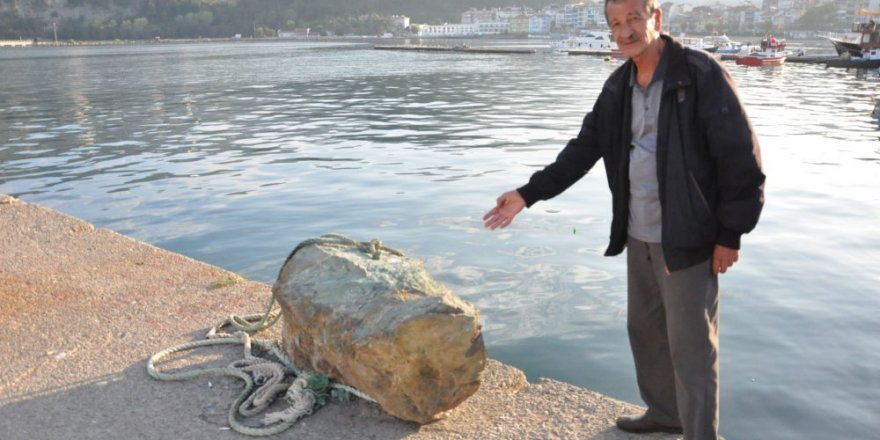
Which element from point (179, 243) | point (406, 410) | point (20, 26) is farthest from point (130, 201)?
point (20, 26)

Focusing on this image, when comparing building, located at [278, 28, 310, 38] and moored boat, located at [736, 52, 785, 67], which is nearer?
moored boat, located at [736, 52, 785, 67]

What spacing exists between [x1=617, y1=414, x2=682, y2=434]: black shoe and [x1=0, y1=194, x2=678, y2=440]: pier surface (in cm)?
3

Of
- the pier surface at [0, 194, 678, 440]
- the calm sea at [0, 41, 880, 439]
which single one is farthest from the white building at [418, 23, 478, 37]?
the pier surface at [0, 194, 678, 440]

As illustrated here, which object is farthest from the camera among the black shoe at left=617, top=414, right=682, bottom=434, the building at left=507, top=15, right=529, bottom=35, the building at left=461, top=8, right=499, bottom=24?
the building at left=461, top=8, right=499, bottom=24

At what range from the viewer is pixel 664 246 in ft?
9.23

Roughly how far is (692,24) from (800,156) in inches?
6712

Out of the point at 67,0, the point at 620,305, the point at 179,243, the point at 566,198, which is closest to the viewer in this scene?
the point at 620,305

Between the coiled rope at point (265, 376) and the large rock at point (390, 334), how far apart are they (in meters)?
0.09

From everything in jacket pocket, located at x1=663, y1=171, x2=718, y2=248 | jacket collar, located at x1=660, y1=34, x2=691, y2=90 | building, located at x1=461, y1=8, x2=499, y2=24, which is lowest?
jacket pocket, located at x1=663, y1=171, x2=718, y2=248

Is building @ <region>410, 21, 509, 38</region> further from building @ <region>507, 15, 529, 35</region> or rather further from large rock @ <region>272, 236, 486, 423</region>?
large rock @ <region>272, 236, 486, 423</region>

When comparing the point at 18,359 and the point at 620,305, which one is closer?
the point at 18,359

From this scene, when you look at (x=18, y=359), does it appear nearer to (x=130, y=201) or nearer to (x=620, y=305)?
(x=620, y=305)

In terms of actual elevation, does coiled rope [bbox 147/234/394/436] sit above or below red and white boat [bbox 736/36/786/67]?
below

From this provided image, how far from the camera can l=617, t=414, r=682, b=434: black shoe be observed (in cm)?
344
